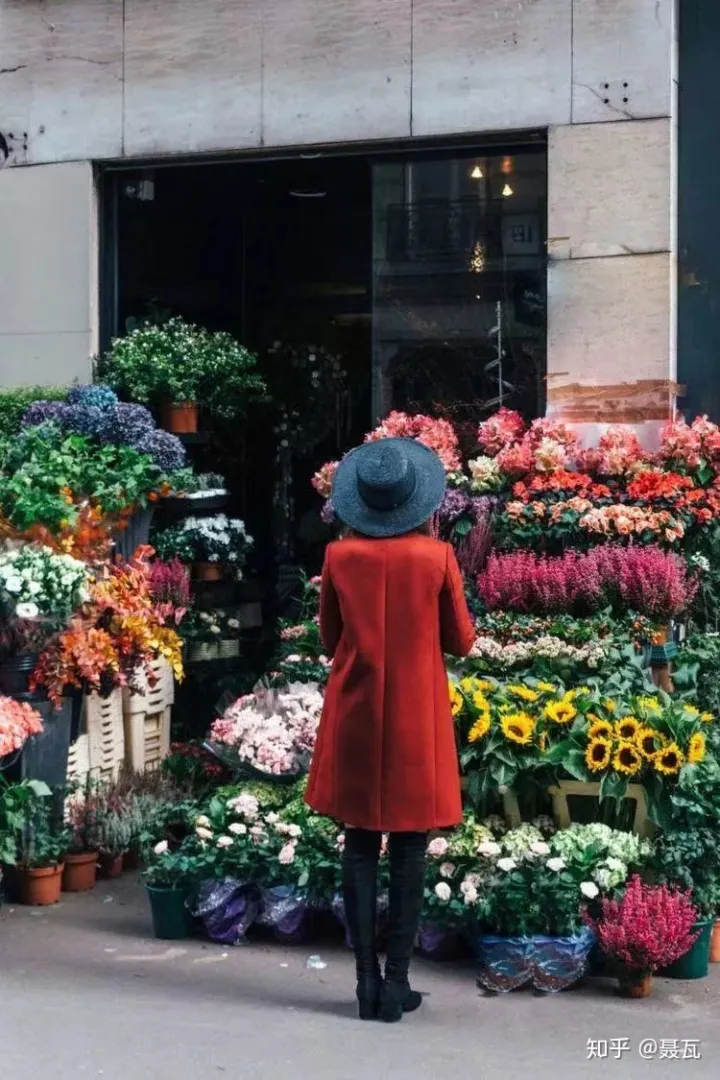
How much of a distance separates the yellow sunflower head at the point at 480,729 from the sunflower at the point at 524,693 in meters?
0.25

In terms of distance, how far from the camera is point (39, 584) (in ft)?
25.6

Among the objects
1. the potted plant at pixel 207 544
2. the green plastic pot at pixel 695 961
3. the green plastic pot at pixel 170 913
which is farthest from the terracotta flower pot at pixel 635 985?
the potted plant at pixel 207 544

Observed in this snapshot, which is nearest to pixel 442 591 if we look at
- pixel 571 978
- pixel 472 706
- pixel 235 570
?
pixel 472 706

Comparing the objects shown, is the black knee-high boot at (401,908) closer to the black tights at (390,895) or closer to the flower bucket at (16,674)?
the black tights at (390,895)

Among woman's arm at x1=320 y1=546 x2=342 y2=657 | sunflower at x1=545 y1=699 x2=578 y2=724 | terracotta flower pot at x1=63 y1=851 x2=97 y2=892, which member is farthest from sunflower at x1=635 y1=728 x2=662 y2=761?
terracotta flower pot at x1=63 y1=851 x2=97 y2=892

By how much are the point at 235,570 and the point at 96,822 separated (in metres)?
2.59

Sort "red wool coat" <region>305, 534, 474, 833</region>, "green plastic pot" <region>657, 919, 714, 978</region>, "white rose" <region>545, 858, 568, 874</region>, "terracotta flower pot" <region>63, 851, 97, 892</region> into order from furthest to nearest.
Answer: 1. "terracotta flower pot" <region>63, 851, 97, 892</region>
2. "green plastic pot" <region>657, 919, 714, 978</region>
3. "white rose" <region>545, 858, 568, 874</region>
4. "red wool coat" <region>305, 534, 474, 833</region>

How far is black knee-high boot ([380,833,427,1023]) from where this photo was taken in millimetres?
5977

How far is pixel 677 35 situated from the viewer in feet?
30.9

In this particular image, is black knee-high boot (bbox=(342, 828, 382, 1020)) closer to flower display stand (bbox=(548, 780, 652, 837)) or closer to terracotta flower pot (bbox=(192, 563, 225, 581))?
flower display stand (bbox=(548, 780, 652, 837))

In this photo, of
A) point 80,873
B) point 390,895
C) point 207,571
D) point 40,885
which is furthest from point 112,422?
point 390,895

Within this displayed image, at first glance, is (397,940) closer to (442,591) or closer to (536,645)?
(442,591)

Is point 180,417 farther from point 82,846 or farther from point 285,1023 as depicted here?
point 285,1023

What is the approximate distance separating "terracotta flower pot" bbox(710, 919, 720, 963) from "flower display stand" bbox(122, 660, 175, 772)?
3507 mm
